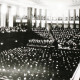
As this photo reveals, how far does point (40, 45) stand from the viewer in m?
4.47

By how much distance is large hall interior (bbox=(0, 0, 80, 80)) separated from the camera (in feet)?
13.5

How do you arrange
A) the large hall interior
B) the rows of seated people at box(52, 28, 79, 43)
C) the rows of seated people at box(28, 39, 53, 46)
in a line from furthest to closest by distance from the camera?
the rows of seated people at box(28, 39, 53, 46)
the rows of seated people at box(52, 28, 79, 43)
the large hall interior

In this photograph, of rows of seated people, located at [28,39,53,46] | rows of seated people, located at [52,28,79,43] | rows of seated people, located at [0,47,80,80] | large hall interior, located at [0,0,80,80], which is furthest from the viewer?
rows of seated people, located at [28,39,53,46]

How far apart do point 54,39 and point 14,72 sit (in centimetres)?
125

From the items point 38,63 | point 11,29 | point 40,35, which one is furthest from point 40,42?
point 11,29

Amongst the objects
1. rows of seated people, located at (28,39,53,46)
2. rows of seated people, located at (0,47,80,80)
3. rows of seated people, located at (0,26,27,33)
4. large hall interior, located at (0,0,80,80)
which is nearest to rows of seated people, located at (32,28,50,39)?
large hall interior, located at (0,0,80,80)

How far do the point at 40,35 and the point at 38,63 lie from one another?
0.70 meters

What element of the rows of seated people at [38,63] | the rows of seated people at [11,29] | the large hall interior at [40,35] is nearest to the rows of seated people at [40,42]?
the large hall interior at [40,35]

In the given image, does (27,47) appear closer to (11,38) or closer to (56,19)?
(11,38)

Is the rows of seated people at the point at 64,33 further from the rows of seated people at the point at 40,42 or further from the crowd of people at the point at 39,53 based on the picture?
the rows of seated people at the point at 40,42

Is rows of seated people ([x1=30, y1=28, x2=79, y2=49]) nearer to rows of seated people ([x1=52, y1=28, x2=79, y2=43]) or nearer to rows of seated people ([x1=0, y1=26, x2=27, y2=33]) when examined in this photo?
rows of seated people ([x1=52, y1=28, x2=79, y2=43])

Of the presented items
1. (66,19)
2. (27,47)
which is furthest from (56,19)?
(27,47)

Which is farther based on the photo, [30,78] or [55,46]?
[55,46]

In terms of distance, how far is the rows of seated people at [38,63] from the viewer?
387 cm
